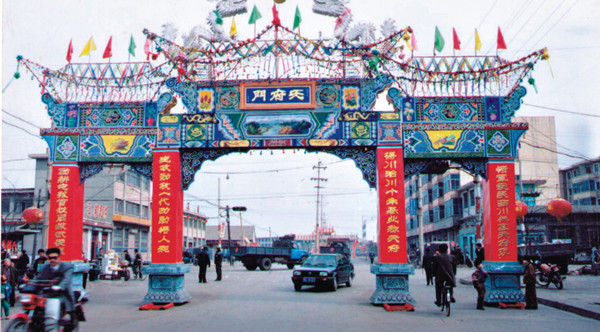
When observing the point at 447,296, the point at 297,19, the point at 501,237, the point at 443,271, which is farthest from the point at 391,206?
the point at 297,19

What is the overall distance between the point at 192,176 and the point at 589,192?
48956 millimetres

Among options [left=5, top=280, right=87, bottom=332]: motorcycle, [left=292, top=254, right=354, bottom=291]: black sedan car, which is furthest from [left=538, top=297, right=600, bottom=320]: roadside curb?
[left=5, top=280, right=87, bottom=332]: motorcycle

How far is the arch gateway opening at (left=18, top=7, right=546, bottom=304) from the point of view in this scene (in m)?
13.3

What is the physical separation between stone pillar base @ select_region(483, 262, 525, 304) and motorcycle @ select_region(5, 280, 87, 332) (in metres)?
9.70

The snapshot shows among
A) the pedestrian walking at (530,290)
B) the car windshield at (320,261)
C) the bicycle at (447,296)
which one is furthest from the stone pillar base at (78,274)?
the pedestrian walking at (530,290)

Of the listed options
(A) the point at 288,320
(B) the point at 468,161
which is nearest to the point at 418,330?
(A) the point at 288,320

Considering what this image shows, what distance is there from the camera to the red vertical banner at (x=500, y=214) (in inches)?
516

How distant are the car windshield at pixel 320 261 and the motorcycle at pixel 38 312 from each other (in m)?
11.7

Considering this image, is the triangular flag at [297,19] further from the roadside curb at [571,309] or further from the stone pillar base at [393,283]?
the roadside curb at [571,309]

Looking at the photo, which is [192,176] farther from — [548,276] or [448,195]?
[448,195]

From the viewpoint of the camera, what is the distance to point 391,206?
43.5 ft

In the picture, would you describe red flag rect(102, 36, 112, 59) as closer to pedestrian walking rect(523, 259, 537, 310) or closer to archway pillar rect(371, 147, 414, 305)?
archway pillar rect(371, 147, 414, 305)

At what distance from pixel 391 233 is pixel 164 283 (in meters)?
5.99

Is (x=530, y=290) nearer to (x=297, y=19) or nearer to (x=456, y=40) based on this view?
(x=456, y=40)
